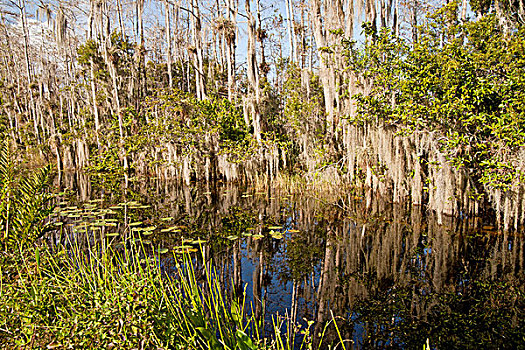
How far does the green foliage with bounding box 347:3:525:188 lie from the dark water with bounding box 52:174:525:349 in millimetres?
1343

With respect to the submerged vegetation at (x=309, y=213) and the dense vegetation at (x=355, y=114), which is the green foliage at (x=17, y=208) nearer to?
the submerged vegetation at (x=309, y=213)

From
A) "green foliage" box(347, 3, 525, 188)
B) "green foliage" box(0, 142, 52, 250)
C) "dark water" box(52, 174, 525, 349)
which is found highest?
"green foliage" box(347, 3, 525, 188)

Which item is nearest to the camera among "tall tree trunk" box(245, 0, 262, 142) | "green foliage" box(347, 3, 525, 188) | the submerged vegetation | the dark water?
the submerged vegetation

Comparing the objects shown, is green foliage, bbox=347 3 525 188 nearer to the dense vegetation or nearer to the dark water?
the dense vegetation

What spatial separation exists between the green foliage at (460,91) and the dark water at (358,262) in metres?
1.34

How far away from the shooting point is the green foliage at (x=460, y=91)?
545cm

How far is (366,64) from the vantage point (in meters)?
7.60

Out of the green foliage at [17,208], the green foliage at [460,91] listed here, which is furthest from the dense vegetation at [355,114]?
the green foliage at [17,208]

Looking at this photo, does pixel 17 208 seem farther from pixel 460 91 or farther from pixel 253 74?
pixel 253 74

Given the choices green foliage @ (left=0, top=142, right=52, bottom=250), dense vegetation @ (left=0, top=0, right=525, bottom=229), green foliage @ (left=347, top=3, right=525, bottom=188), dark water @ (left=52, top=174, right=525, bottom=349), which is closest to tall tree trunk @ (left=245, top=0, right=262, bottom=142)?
dense vegetation @ (left=0, top=0, right=525, bottom=229)

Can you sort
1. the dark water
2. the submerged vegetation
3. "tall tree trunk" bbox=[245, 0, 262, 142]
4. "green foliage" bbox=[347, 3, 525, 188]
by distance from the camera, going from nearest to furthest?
the submerged vegetation, the dark water, "green foliage" bbox=[347, 3, 525, 188], "tall tree trunk" bbox=[245, 0, 262, 142]

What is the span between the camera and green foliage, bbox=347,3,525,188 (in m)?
5.45

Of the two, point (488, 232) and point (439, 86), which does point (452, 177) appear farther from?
point (439, 86)

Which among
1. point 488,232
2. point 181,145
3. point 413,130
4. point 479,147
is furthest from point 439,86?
point 181,145
